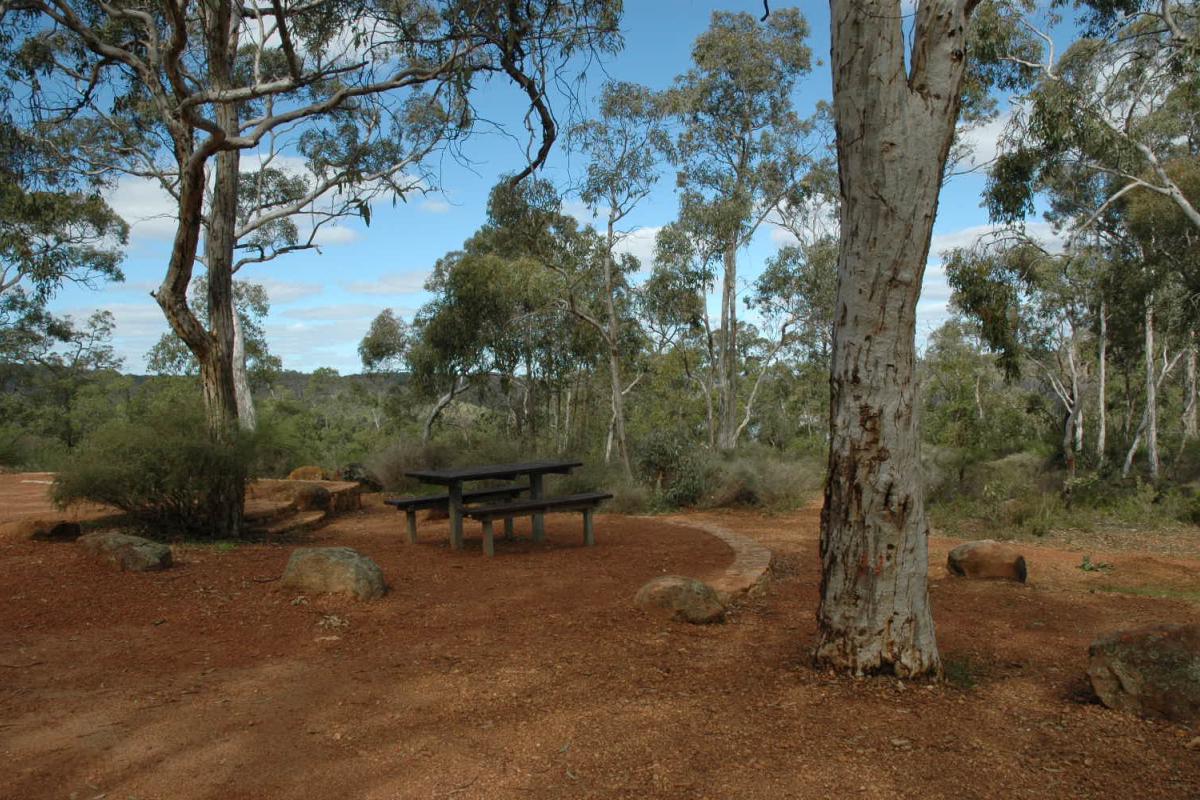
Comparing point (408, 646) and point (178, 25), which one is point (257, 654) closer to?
point (408, 646)

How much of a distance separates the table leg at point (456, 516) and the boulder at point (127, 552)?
221 centimetres

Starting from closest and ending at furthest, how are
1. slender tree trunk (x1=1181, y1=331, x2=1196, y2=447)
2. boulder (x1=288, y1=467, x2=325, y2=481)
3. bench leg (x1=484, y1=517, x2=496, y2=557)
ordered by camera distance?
bench leg (x1=484, y1=517, x2=496, y2=557), boulder (x1=288, y1=467, x2=325, y2=481), slender tree trunk (x1=1181, y1=331, x2=1196, y2=447)

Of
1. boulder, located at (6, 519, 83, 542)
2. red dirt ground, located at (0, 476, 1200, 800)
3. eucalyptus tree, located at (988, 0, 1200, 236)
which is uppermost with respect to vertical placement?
eucalyptus tree, located at (988, 0, 1200, 236)

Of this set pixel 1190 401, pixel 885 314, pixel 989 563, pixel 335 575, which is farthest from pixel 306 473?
pixel 1190 401

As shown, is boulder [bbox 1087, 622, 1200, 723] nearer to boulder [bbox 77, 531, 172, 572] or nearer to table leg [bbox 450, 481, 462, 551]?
table leg [bbox 450, 481, 462, 551]

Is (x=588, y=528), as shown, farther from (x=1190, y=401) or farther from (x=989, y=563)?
(x=1190, y=401)

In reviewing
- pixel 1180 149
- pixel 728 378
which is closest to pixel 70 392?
pixel 728 378

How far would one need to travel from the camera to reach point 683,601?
4781 mm

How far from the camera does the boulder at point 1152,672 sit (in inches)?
118

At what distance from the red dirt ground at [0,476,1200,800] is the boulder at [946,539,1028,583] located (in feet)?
1.29

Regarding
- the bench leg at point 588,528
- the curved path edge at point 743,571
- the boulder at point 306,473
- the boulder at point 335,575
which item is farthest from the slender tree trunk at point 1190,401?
the boulder at point 335,575

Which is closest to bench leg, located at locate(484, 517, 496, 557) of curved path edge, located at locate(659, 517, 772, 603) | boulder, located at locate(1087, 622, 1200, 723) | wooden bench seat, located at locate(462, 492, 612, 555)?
wooden bench seat, located at locate(462, 492, 612, 555)

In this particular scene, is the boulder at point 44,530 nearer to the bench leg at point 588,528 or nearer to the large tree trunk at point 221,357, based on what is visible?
the large tree trunk at point 221,357

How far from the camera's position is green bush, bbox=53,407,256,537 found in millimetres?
6758
